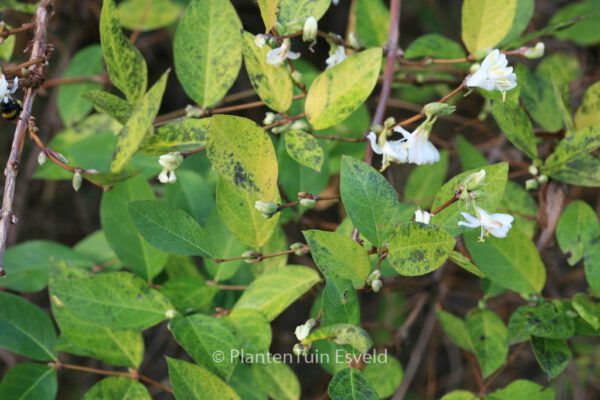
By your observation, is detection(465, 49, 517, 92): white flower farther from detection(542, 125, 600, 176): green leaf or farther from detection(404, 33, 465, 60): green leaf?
detection(404, 33, 465, 60): green leaf

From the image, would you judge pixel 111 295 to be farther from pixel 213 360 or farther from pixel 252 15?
pixel 252 15

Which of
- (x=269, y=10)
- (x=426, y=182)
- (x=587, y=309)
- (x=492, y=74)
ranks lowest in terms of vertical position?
(x=426, y=182)

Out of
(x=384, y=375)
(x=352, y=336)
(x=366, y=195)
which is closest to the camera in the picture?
(x=352, y=336)

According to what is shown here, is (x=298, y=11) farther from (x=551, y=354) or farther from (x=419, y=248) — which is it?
(x=551, y=354)

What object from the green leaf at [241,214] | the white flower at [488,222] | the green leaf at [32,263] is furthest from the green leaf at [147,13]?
the white flower at [488,222]

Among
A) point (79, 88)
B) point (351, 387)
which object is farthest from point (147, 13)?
point (351, 387)

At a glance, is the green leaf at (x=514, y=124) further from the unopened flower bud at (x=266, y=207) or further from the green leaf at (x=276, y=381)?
the green leaf at (x=276, y=381)

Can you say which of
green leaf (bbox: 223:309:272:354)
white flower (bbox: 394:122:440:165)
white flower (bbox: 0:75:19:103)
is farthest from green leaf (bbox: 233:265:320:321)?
white flower (bbox: 0:75:19:103)
